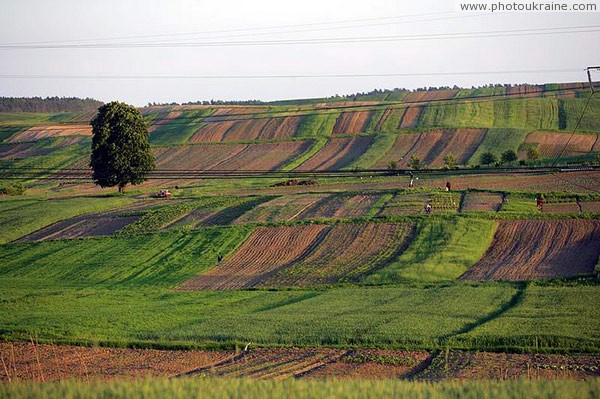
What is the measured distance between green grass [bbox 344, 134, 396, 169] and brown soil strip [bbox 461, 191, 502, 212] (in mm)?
26468

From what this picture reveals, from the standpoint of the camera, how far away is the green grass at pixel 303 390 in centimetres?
1778

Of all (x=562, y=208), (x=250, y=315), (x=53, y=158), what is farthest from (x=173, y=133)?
(x=250, y=315)

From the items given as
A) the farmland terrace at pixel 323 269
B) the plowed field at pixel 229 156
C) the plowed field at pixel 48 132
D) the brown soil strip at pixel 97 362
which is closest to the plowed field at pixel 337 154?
the farmland terrace at pixel 323 269

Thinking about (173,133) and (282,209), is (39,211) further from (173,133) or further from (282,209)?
(173,133)

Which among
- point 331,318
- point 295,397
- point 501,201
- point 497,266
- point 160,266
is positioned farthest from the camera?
point 501,201

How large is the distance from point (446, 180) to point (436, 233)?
20691 millimetres

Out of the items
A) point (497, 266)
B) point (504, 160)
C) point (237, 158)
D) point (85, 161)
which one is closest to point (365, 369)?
point (497, 266)

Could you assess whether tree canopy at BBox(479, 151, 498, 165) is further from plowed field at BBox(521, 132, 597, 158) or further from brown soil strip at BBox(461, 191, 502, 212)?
brown soil strip at BBox(461, 191, 502, 212)

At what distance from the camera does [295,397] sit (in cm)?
1783

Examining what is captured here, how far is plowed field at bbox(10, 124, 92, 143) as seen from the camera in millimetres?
126188

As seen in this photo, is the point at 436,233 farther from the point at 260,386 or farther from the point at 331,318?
the point at 260,386

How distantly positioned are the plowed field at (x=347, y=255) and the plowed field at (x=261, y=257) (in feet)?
2.56

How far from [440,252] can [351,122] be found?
216ft

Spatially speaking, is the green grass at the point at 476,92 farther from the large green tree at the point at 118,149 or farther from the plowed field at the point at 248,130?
the large green tree at the point at 118,149
